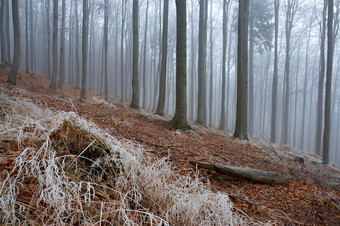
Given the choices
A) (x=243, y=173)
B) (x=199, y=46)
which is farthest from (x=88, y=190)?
(x=199, y=46)

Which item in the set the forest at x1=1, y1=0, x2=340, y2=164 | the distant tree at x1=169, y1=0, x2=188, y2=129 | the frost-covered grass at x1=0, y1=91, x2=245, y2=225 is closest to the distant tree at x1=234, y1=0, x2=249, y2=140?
the forest at x1=1, y1=0, x2=340, y2=164

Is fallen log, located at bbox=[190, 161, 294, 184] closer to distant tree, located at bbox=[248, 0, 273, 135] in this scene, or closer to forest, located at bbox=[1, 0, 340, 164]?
forest, located at bbox=[1, 0, 340, 164]

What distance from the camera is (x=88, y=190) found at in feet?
4.31

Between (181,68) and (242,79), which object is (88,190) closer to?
(181,68)

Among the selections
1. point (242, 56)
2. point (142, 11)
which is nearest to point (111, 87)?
point (142, 11)

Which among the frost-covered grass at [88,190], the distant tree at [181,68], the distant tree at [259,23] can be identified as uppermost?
the distant tree at [259,23]

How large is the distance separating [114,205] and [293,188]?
352 cm

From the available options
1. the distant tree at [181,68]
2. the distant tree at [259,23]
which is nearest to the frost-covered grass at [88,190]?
the distant tree at [181,68]

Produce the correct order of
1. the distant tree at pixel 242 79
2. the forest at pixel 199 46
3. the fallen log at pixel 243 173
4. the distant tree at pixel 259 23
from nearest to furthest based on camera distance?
the fallen log at pixel 243 173 → the distant tree at pixel 242 79 → the forest at pixel 199 46 → the distant tree at pixel 259 23

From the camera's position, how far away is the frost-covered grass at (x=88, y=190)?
46.4 inches

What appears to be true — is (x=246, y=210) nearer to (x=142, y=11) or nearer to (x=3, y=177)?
(x=3, y=177)

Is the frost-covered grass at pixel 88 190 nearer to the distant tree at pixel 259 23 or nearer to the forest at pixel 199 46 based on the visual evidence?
the forest at pixel 199 46

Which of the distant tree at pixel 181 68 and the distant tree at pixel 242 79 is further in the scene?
the distant tree at pixel 242 79

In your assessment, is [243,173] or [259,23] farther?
[259,23]
